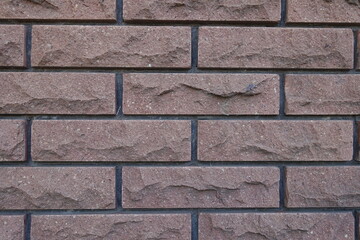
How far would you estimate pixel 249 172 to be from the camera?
1220mm

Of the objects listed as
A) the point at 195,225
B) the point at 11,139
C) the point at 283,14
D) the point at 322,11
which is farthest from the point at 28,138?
the point at 322,11

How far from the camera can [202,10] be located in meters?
1.21

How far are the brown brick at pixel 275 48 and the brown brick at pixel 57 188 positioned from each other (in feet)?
1.75

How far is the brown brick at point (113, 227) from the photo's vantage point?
1.19 metres

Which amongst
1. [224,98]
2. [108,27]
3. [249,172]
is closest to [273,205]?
[249,172]

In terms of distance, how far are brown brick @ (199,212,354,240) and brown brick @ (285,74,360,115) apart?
37 centimetres

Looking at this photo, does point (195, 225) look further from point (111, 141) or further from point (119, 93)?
point (119, 93)

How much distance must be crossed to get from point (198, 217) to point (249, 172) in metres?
0.23

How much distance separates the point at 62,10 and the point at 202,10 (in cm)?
47

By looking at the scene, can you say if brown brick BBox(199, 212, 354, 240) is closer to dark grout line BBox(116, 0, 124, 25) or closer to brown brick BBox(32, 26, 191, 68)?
brown brick BBox(32, 26, 191, 68)

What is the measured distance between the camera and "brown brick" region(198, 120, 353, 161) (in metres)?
Result: 1.21

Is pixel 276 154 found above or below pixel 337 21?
below

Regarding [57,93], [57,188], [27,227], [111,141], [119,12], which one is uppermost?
[119,12]

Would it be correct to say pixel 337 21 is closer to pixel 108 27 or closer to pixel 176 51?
pixel 176 51
